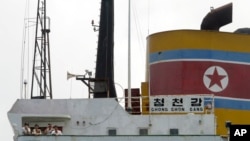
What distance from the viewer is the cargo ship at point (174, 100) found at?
71.7ft

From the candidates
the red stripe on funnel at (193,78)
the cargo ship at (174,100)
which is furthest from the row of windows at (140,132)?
the red stripe on funnel at (193,78)

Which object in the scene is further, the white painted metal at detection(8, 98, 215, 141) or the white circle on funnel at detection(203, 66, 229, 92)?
the white circle on funnel at detection(203, 66, 229, 92)

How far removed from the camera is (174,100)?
22328 millimetres

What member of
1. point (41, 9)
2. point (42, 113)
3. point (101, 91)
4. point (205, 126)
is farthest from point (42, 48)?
point (205, 126)

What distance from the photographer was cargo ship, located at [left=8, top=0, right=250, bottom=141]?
21844 mm

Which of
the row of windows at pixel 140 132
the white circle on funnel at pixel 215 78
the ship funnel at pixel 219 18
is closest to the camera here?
the row of windows at pixel 140 132

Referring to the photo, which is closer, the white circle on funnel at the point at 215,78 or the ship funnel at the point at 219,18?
the white circle on funnel at the point at 215,78

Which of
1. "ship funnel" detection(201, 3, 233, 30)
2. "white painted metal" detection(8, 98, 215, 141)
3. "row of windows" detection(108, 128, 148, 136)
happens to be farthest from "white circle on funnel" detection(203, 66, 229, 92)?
"row of windows" detection(108, 128, 148, 136)

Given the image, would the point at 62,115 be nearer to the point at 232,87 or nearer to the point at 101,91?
the point at 101,91

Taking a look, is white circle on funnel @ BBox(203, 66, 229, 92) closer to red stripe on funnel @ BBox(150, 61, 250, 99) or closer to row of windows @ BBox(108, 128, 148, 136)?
red stripe on funnel @ BBox(150, 61, 250, 99)

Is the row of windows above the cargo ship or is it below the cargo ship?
below

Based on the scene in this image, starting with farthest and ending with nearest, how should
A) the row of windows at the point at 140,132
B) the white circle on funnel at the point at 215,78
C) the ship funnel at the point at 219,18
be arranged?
the ship funnel at the point at 219,18
the white circle on funnel at the point at 215,78
the row of windows at the point at 140,132

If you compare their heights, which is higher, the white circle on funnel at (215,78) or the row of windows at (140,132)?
the white circle on funnel at (215,78)

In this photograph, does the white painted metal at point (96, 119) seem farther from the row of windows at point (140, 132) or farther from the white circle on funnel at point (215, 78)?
the white circle on funnel at point (215, 78)
